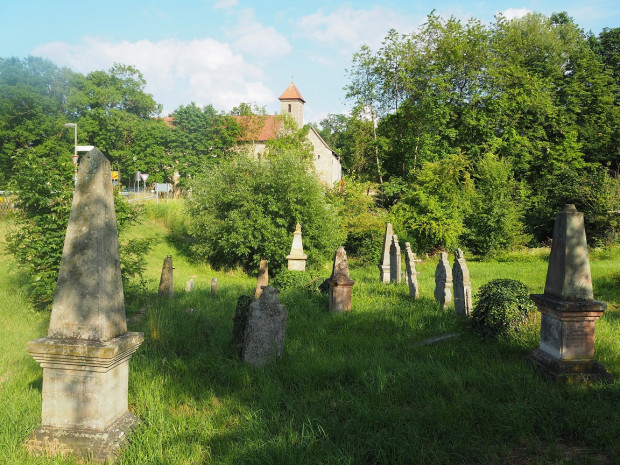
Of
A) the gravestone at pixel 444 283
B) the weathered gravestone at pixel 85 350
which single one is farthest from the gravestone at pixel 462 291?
the weathered gravestone at pixel 85 350

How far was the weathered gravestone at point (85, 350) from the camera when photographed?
3.40 metres

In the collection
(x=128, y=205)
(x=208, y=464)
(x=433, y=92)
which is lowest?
(x=208, y=464)

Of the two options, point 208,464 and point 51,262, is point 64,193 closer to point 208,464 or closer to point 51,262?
point 51,262

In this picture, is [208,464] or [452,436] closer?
[208,464]

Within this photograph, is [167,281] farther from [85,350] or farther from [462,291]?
[85,350]

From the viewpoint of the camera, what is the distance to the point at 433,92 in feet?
94.0

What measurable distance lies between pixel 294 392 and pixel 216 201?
1673 cm

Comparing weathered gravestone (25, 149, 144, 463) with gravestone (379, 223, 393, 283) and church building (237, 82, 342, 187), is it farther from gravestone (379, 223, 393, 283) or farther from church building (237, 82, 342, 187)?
church building (237, 82, 342, 187)

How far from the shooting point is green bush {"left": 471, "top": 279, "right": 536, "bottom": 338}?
625cm

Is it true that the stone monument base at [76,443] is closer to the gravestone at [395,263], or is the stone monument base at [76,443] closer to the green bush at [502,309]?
the green bush at [502,309]

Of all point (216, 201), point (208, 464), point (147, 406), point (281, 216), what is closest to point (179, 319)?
point (147, 406)

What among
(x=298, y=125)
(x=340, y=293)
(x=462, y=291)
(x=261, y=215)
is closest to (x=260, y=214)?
(x=261, y=215)

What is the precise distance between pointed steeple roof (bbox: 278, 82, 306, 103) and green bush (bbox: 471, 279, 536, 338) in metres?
53.2

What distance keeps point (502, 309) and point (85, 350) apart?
536cm
